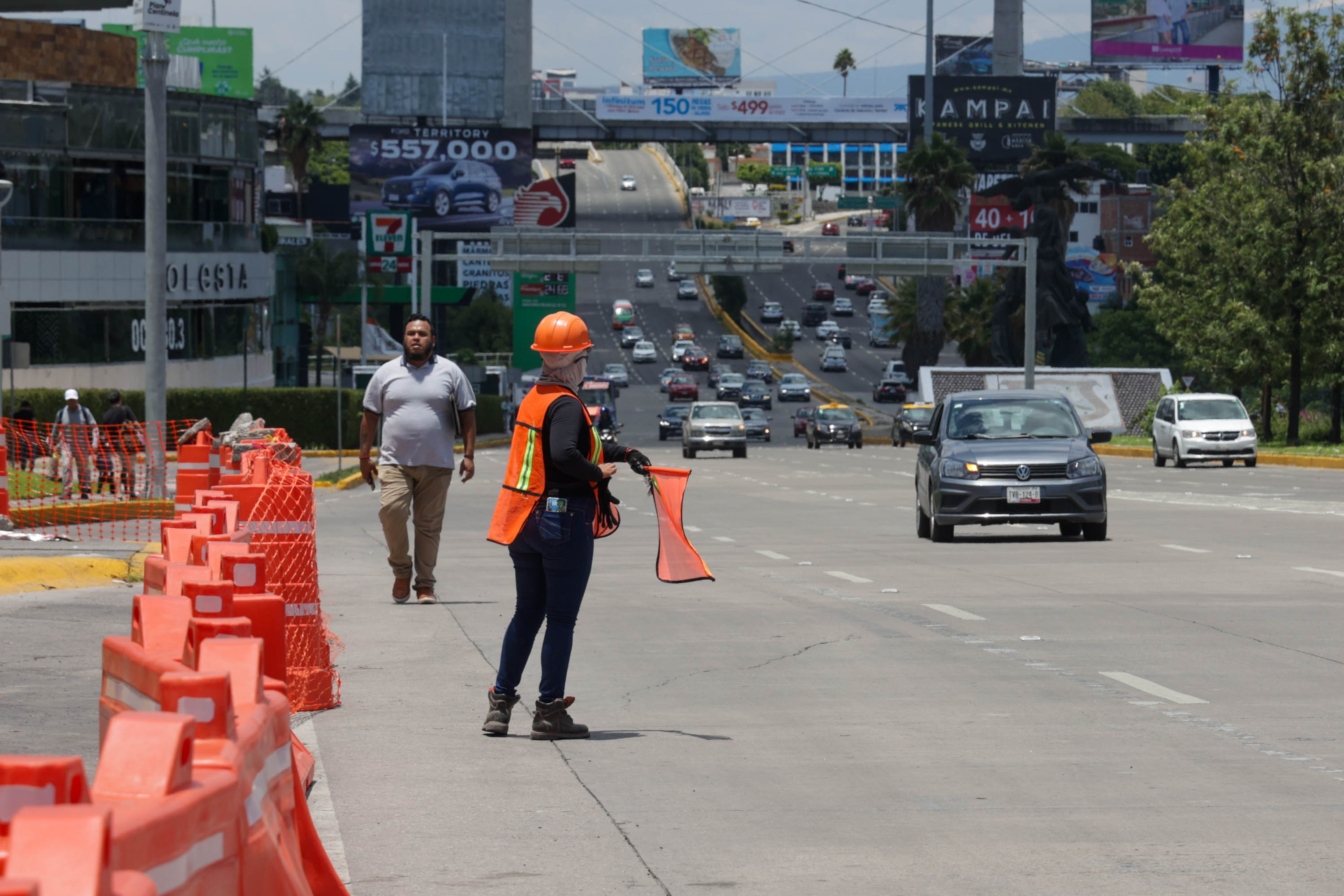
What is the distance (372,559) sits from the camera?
18.4 meters

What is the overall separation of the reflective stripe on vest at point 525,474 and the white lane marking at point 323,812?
118 cm

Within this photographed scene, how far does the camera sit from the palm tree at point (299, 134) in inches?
5002

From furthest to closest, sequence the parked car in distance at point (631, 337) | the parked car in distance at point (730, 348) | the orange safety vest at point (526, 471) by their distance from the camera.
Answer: the parked car in distance at point (631, 337) < the parked car in distance at point (730, 348) < the orange safety vest at point (526, 471)

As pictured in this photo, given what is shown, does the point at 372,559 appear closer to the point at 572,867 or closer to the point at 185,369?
the point at 572,867

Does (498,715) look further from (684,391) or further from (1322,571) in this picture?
(684,391)

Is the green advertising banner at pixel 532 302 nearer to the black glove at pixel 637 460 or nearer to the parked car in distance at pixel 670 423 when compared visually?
the parked car in distance at pixel 670 423

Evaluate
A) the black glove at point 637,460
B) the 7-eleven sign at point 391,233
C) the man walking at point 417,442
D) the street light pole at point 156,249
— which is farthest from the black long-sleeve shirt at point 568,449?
the 7-eleven sign at point 391,233

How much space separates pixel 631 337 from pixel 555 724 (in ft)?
402

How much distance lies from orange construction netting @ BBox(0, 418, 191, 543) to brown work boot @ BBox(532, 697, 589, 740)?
13.2 m

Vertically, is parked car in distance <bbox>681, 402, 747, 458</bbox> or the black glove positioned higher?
the black glove

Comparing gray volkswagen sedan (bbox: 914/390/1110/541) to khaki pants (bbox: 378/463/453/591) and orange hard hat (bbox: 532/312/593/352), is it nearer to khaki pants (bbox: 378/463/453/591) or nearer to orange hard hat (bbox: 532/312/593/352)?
khaki pants (bbox: 378/463/453/591)

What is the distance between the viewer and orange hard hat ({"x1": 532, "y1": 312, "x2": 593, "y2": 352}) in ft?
27.9

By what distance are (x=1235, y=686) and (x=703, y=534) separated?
12746mm

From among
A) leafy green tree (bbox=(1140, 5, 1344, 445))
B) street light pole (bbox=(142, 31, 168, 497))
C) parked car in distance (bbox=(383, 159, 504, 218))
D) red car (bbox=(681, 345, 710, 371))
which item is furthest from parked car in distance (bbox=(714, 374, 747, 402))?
street light pole (bbox=(142, 31, 168, 497))
